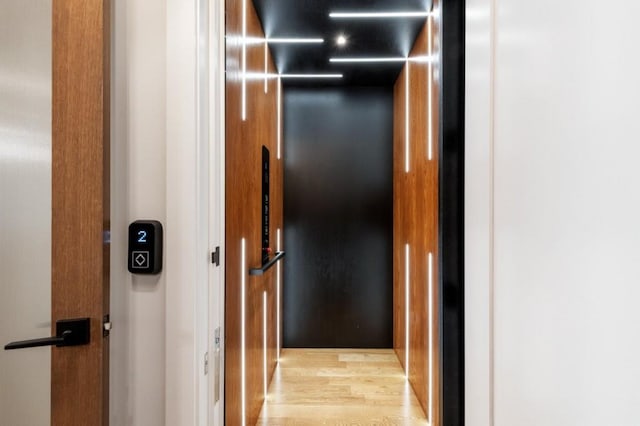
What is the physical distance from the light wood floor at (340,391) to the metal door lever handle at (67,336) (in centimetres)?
196

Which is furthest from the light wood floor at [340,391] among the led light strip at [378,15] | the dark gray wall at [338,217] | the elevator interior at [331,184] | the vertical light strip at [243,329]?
the led light strip at [378,15]

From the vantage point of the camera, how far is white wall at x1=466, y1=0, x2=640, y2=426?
2.07ft

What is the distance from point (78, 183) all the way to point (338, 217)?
10.7 feet

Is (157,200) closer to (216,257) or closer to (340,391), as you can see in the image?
(216,257)

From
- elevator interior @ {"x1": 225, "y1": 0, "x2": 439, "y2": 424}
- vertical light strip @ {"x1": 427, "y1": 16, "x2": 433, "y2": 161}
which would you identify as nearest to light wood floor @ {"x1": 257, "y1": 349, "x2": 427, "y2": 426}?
elevator interior @ {"x1": 225, "y1": 0, "x2": 439, "y2": 424}

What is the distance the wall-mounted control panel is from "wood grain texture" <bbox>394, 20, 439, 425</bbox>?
169 centimetres

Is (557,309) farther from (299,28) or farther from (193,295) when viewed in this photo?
(299,28)

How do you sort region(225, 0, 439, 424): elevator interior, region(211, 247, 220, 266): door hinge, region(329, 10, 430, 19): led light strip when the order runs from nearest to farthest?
1. region(211, 247, 220, 266): door hinge
2. region(225, 0, 439, 424): elevator interior
3. region(329, 10, 430, 19): led light strip

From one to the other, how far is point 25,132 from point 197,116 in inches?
21.4

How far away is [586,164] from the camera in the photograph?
713 millimetres

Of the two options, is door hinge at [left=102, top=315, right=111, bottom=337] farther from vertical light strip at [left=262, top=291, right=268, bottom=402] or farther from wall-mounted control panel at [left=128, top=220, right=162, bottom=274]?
vertical light strip at [left=262, top=291, right=268, bottom=402]

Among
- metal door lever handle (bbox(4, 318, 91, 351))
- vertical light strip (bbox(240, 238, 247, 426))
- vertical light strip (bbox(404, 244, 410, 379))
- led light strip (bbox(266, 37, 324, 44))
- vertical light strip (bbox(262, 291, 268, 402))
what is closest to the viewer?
metal door lever handle (bbox(4, 318, 91, 351))

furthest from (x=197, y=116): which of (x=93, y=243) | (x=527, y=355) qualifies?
(x=527, y=355)

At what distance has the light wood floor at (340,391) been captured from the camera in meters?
2.69
